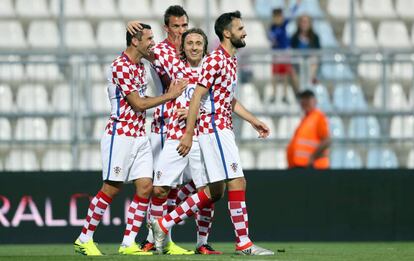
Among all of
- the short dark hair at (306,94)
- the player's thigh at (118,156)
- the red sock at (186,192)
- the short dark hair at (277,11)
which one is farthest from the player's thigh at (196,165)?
the short dark hair at (277,11)

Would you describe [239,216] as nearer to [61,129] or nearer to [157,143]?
[157,143]

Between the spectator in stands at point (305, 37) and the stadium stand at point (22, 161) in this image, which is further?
the spectator in stands at point (305, 37)

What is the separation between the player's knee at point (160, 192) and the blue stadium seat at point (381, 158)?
17.0 ft

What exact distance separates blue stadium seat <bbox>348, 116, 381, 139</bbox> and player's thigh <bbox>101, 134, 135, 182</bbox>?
513 centimetres

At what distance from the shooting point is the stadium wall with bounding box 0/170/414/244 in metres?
15.8

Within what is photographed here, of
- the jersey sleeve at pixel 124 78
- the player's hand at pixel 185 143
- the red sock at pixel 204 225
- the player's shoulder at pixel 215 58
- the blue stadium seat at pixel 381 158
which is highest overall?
the player's shoulder at pixel 215 58

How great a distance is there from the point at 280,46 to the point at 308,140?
9.03 feet

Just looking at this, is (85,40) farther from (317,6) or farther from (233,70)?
(233,70)

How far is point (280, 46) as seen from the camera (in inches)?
733

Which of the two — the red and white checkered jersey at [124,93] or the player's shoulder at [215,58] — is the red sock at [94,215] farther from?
the player's shoulder at [215,58]

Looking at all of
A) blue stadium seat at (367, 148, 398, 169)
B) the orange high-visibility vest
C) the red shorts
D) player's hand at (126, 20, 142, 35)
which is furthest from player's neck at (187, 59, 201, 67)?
blue stadium seat at (367, 148, 398, 169)

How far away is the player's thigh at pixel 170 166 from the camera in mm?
11703

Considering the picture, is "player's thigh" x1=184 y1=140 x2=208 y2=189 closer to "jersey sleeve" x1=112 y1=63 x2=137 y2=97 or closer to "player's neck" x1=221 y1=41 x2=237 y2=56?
"jersey sleeve" x1=112 y1=63 x2=137 y2=97

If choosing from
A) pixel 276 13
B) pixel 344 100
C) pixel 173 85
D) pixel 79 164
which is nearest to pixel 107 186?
pixel 173 85
